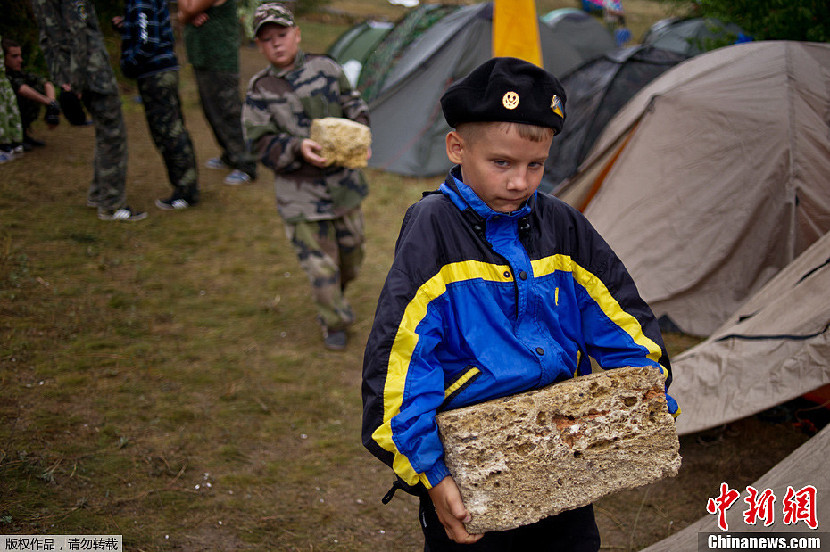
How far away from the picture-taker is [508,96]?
173 cm

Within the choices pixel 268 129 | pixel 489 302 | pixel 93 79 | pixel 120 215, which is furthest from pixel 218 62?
pixel 489 302

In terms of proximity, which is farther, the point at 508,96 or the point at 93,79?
the point at 93,79

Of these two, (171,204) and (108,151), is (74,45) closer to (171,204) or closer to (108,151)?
(108,151)

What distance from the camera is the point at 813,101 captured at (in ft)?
15.8

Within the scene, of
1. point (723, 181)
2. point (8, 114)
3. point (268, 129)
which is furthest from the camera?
point (8, 114)

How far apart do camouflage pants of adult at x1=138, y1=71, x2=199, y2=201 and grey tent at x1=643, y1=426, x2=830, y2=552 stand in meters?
6.10

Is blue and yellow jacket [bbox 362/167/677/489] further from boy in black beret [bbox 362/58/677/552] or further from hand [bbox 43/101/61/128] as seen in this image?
hand [bbox 43/101/61/128]

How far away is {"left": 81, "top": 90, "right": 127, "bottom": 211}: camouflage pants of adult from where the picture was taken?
6228 mm

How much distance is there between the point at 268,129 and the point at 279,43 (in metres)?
0.54

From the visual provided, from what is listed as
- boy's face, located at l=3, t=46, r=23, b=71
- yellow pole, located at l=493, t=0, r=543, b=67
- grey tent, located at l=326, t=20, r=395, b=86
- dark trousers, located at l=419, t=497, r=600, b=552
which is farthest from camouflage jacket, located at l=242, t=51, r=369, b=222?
grey tent, located at l=326, t=20, r=395, b=86

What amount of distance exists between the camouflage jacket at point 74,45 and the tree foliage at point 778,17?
5.74 metres

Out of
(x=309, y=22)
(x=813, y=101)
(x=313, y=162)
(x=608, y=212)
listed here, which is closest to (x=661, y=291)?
(x=608, y=212)

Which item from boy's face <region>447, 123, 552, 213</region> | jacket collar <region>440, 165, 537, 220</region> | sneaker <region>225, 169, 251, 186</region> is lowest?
sneaker <region>225, 169, 251, 186</region>

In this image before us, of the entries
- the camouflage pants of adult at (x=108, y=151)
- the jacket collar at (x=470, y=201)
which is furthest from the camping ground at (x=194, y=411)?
the jacket collar at (x=470, y=201)
